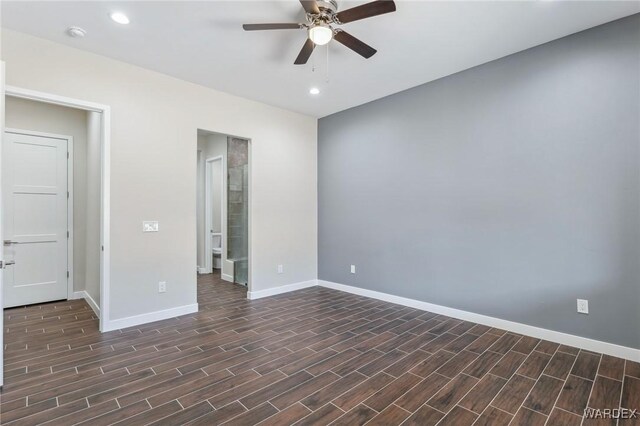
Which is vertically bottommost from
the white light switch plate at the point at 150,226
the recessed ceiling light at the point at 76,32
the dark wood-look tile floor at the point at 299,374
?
the dark wood-look tile floor at the point at 299,374

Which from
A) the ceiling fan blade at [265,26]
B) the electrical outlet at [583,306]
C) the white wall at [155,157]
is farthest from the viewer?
the white wall at [155,157]

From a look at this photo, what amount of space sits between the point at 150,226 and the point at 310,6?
9.41 feet

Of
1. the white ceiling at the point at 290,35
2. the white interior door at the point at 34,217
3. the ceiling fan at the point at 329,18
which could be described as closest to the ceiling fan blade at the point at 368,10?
the ceiling fan at the point at 329,18

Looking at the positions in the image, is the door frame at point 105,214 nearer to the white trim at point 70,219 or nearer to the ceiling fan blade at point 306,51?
the white trim at point 70,219

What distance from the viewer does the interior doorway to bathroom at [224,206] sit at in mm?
5383

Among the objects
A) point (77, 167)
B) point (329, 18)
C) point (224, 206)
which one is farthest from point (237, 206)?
point (329, 18)

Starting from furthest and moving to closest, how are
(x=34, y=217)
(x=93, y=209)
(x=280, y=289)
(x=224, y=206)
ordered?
(x=224, y=206), (x=280, y=289), (x=34, y=217), (x=93, y=209)

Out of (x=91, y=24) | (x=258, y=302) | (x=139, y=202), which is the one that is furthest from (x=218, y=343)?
(x=91, y=24)

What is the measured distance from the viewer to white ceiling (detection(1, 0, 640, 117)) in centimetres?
248

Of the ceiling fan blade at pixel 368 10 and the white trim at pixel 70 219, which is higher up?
the ceiling fan blade at pixel 368 10

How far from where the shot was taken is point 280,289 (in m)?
4.88

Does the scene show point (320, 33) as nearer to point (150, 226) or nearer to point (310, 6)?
point (310, 6)

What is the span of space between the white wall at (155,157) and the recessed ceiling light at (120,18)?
0.84 metres

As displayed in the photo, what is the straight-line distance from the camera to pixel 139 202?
351cm
